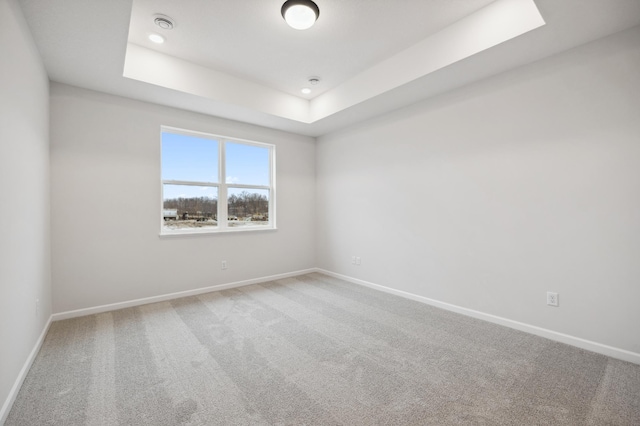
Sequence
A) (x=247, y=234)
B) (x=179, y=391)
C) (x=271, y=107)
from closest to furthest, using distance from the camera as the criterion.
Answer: (x=179, y=391) → (x=271, y=107) → (x=247, y=234)

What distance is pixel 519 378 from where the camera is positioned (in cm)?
200

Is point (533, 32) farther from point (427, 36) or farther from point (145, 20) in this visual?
point (145, 20)

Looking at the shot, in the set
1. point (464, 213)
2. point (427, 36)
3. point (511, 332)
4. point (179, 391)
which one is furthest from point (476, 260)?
point (179, 391)

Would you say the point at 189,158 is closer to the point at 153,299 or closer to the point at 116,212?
the point at 116,212

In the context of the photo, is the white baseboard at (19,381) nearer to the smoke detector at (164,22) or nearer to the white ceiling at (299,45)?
the white ceiling at (299,45)

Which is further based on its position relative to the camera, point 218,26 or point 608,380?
point 218,26

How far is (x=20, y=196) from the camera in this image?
2.04 meters

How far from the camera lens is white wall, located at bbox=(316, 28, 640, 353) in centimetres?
229

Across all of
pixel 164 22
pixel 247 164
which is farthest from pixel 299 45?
pixel 247 164

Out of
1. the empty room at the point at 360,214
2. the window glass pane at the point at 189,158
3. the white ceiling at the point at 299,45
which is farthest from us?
the window glass pane at the point at 189,158

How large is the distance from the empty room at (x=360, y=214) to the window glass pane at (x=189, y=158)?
0.09 ft

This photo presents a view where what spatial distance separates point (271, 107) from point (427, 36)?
211cm

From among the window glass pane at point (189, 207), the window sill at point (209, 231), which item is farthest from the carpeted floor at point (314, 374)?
the window glass pane at point (189, 207)

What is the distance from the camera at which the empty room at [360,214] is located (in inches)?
73.4
